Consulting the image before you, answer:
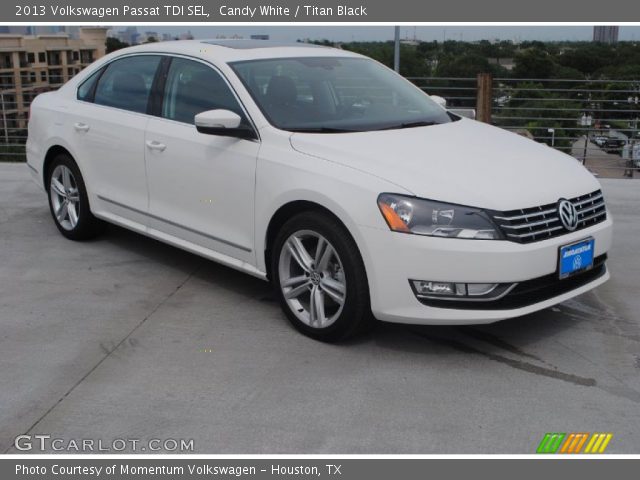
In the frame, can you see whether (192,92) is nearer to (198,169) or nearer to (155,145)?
(155,145)

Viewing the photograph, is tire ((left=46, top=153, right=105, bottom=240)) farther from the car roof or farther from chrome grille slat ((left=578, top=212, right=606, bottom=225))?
chrome grille slat ((left=578, top=212, right=606, bottom=225))

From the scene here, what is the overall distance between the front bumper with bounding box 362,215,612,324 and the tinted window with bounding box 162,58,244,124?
57.9 inches

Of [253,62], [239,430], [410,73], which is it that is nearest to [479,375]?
[239,430]

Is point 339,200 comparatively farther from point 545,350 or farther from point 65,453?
point 65,453

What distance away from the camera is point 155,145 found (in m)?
5.38

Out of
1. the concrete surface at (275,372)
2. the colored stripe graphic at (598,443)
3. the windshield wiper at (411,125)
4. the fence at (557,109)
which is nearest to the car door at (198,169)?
the concrete surface at (275,372)

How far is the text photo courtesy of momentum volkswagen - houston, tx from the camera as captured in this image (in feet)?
11.5

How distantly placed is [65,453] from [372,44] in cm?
654

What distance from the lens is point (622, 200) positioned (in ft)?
27.0

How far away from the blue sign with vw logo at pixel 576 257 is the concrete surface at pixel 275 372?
464mm

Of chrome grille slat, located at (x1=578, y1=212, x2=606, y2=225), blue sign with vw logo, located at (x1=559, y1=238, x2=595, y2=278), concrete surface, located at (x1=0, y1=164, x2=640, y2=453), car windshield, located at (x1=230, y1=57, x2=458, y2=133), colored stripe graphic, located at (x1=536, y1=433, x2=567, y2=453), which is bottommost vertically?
colored stripe graphic, located at (x1=536, y1=433, x2=567, y2=453)

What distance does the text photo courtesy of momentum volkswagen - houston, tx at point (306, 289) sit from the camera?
349cm

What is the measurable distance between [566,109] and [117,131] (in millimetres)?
6581

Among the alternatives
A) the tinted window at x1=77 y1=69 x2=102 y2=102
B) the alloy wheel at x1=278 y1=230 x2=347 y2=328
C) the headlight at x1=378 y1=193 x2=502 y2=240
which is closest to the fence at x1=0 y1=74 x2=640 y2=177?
the tinted window at x1=77 y1=69 x2=102 y2=102
